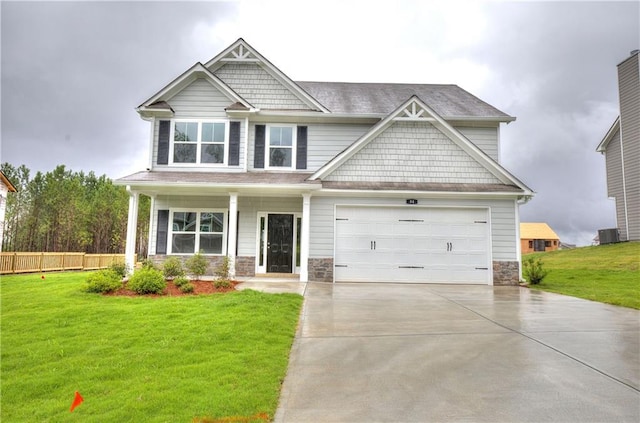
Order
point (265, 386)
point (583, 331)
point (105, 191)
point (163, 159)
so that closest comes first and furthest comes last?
point (265, 386) < point (583, 331) < point (163, 159) < point (105, 191)

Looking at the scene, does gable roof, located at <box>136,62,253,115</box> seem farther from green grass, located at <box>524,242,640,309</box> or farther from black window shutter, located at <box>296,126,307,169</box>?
green grass, located at <box>524,242,640,309</box>

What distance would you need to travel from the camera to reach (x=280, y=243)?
533 inches

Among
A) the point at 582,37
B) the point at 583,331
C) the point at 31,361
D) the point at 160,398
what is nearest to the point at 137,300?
the point at 31,361

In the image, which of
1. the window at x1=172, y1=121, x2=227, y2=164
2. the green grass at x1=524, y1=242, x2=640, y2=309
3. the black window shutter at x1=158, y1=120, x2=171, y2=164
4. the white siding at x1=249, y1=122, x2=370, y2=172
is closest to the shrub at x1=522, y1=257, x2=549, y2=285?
the green grass at x1=524, y1=242, x2=640, y2=309

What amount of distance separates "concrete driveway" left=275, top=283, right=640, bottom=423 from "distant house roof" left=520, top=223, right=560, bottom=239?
4647cm

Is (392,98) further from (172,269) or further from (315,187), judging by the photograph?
(172,269)

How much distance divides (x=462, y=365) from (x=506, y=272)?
9302 millimetres

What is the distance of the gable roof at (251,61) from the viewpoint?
14102 mm

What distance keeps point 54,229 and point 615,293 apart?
32768 millimetres

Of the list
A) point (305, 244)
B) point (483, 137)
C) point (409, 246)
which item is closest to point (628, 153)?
point (483, 137)

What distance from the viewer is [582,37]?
60.0 feet

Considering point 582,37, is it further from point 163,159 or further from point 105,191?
point 105,191

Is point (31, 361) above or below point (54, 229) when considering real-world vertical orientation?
below

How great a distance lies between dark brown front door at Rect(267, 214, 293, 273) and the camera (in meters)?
13.5
